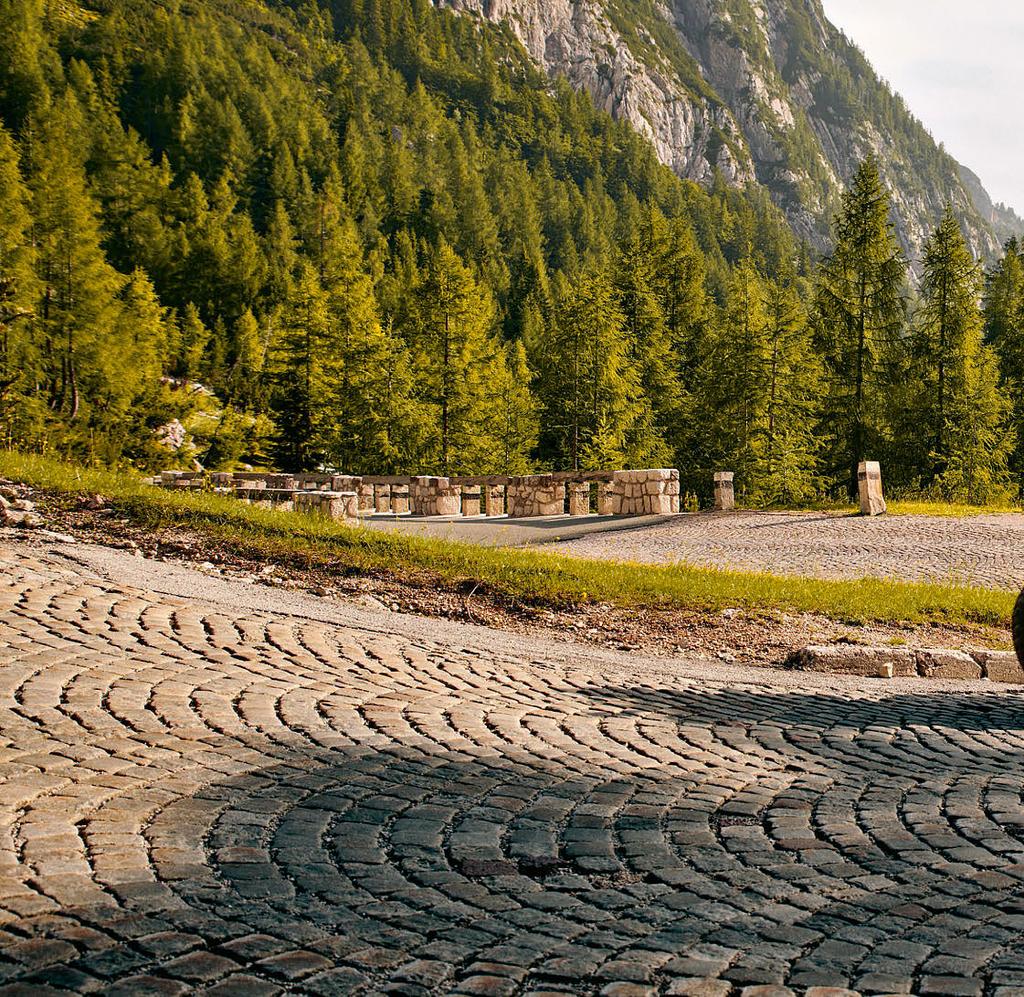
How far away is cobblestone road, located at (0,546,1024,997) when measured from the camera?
301 centimetres

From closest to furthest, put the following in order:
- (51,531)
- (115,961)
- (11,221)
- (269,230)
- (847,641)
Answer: (115,961) → (847,641) → (51,531) → (11,221) → (269,230)

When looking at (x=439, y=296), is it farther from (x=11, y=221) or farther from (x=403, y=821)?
(x=403, y=821)

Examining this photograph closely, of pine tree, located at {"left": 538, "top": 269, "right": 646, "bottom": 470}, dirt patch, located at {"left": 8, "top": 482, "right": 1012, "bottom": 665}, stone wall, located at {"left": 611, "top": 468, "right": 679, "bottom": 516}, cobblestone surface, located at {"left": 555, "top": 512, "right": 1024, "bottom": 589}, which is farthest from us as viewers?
pine tree, located at {"left": 538, "top": 269, "right": 646, "bottom": 470}

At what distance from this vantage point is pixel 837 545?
15797mm

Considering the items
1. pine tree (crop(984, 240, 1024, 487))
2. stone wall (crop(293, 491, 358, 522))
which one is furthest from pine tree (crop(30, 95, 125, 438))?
A: pine tree (crop(984, 240, 1024, 487))

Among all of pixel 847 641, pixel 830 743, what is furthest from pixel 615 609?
pixel 830 743

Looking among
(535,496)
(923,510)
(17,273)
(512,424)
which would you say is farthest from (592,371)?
(923,510)

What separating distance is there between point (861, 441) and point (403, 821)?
37882mm

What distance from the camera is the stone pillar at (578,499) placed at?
76.2ft

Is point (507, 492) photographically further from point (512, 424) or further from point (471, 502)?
point (512, 424)

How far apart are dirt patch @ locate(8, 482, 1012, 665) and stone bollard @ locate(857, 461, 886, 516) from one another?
897 cm

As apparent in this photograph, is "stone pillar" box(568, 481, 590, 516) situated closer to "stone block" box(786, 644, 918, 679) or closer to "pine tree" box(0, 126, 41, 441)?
"pine tree" box(0, 126, 41, 441)

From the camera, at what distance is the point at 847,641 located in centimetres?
958

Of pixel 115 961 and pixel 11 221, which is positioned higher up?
pixel 11 221
